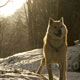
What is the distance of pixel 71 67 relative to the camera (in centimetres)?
1282

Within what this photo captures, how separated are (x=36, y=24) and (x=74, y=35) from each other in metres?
4.04

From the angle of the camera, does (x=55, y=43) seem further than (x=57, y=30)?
Yes

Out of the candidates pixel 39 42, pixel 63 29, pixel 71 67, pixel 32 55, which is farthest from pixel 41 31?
pixel 63 29

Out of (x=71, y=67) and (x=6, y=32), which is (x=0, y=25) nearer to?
(x=6, y=32)

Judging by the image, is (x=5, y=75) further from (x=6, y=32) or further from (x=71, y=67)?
(x=6, y=32)

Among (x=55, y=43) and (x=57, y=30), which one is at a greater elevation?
(x=57, y=30)

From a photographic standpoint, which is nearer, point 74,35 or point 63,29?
point 63,29

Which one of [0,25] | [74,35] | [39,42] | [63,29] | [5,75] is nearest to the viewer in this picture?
[5,75]

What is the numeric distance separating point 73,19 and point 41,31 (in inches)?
124

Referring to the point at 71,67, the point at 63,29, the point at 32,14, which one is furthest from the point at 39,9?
the point at 63,29

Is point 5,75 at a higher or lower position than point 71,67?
higher

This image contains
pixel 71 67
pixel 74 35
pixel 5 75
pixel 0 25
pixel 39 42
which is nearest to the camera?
pixel 5 75

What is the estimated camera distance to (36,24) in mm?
25516

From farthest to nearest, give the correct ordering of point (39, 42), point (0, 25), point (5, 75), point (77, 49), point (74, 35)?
point (0, 25), point (39, 42), point (74, 35), point (77, 49), point (5, 75)
